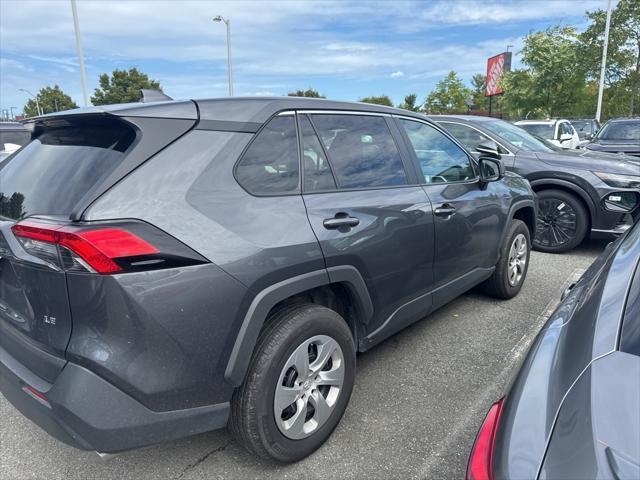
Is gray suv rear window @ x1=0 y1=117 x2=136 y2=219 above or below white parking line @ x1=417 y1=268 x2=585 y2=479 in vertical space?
above

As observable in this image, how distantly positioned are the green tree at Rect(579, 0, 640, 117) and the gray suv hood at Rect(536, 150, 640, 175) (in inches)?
877

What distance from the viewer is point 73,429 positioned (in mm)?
1700

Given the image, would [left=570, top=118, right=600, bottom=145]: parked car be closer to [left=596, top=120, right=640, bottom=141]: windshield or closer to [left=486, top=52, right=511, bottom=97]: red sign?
[left=596, top=120, right=640, bottom=141]: windshield

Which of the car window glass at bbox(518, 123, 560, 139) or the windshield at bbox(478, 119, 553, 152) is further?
the car window glass at bbox(518, 123, 560, 139)

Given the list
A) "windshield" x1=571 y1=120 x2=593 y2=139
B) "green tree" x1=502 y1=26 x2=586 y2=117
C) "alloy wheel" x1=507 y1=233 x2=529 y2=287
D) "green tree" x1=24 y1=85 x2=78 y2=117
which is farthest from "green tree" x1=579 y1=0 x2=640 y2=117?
"green tree" x1=24 y1=85 x2=78 y2=117

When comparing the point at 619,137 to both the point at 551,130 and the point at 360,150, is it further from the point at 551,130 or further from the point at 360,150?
the point at 360,150

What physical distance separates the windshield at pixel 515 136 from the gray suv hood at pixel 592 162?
0.31 metres

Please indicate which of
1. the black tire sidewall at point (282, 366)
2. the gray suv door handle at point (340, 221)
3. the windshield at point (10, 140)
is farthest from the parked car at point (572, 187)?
the windshield at point (10, 140)

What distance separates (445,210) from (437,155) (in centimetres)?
58

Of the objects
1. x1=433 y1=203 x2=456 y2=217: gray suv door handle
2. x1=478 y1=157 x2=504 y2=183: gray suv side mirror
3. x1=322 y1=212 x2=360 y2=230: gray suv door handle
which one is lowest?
x1=433 y1=203 x2=456 y2=217: gray suv door handle

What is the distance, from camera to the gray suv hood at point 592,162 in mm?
5633

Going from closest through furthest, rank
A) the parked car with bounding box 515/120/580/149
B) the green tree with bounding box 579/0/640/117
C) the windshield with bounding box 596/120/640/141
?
the windshield with bounding box 596/120/640/141 → the parked car with bounding box 515/120/580/149 → the green tree with bounding box 579/0/640/117

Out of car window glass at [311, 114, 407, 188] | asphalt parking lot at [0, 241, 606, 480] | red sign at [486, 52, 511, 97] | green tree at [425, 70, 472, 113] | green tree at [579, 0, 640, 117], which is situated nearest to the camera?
asphalt parking lot at [0, 241, 606, 480]

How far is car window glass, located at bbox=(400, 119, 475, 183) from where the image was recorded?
10.6 ft
